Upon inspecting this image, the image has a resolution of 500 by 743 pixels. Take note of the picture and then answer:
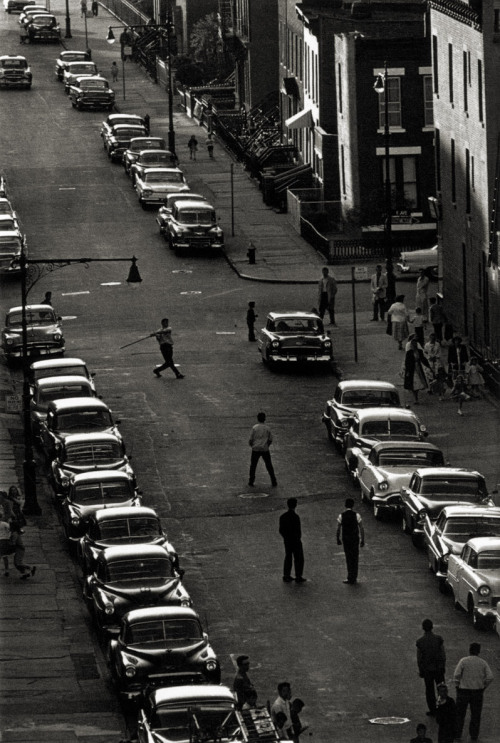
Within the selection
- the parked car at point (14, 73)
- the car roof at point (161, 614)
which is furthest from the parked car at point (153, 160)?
the car roof at point (161, 614)

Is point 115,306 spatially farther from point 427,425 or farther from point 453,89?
point 427,425

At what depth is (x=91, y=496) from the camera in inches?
1672

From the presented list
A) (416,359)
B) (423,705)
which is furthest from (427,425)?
(423,705)

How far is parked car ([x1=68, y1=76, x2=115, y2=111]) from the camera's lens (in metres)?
106

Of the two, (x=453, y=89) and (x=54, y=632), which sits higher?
(x=453, y=89)

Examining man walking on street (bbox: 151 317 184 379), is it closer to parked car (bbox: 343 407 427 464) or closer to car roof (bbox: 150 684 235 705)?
parked car (bbox: 343 407 427 464)

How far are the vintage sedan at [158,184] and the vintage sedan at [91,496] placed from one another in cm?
3989

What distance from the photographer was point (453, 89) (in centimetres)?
6506

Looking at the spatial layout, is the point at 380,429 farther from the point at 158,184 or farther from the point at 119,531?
the point at 158,184

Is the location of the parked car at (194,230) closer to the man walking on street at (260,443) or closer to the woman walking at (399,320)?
the woman walking at (399,320)

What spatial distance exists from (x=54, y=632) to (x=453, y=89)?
1289 inches

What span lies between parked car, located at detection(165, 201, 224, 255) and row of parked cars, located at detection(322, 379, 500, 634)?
939 inches

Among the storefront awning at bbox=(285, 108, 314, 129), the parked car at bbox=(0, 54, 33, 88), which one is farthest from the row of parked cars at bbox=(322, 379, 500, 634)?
the parked car at bbox=(0, 54, 33, 88)

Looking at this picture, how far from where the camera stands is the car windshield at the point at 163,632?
33.9 meters
